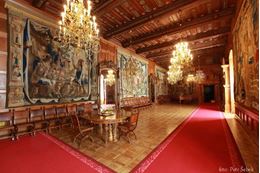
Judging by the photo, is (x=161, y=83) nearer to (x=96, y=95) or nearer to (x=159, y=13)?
(x=96, y=95)

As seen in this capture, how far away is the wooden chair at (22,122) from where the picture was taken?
15.2 ft

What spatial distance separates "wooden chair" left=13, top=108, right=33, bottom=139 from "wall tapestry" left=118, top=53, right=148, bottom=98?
5.56 meters

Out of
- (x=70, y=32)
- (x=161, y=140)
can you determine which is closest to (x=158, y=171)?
(x=161, y=140)

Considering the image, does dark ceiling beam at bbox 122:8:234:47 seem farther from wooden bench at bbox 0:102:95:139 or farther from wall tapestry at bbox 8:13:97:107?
wooden bench at bbox 0:102:95:139

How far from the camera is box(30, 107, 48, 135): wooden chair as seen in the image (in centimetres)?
507

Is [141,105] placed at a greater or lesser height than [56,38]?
lesser

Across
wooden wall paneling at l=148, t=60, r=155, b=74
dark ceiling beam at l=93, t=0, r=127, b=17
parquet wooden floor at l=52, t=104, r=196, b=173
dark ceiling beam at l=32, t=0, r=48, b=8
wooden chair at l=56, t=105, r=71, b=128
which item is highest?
dark ceiling beam at l=32, t=0, r=48, b=8

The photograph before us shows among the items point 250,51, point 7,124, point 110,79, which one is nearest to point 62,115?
point 7,124

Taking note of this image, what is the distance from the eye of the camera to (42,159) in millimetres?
3217

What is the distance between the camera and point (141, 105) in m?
11.2

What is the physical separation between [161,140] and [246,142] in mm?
2172

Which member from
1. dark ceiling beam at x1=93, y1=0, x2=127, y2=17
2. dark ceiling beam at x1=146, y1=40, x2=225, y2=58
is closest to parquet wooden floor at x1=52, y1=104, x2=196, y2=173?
dark ceiling beam at x1=93, y1=0, x2=127, y2=17

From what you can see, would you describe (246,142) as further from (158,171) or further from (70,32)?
(70,32)

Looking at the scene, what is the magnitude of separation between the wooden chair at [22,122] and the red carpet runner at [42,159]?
514mm
